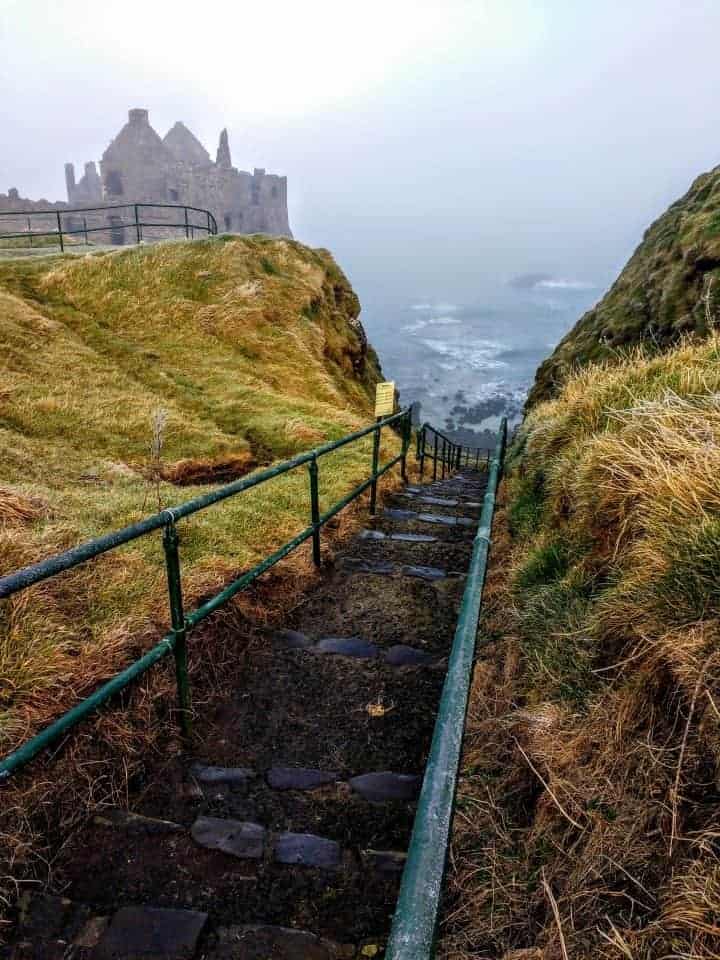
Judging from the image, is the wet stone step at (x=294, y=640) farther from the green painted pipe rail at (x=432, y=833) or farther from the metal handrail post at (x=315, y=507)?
the green painted pipe rail at (x=432, y=833)

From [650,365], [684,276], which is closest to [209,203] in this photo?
[684,276]

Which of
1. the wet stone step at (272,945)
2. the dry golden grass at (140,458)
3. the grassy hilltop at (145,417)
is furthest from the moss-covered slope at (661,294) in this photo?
the wet stone step at (272,945)

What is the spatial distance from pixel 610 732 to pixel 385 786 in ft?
3.78

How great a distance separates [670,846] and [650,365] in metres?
5.10

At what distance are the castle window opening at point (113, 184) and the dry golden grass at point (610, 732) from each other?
8157 cm

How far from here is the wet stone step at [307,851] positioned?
2.30m

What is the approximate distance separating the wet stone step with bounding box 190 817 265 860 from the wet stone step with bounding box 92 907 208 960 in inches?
11.7

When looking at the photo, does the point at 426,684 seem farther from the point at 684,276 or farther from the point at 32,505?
the point at 684,276

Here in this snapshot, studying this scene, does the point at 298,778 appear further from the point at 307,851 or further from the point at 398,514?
the point at 398,514

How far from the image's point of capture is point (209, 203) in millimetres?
81812

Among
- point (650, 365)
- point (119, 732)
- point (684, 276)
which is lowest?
point (119, 732)

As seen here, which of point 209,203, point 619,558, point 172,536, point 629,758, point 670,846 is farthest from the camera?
point 209,203

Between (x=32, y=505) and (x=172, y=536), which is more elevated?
(x=172, y=536)

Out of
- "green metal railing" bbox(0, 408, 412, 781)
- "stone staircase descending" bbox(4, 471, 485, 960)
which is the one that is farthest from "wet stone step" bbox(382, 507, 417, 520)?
"green metal railing" bbox(0, 408, 412, 781)
